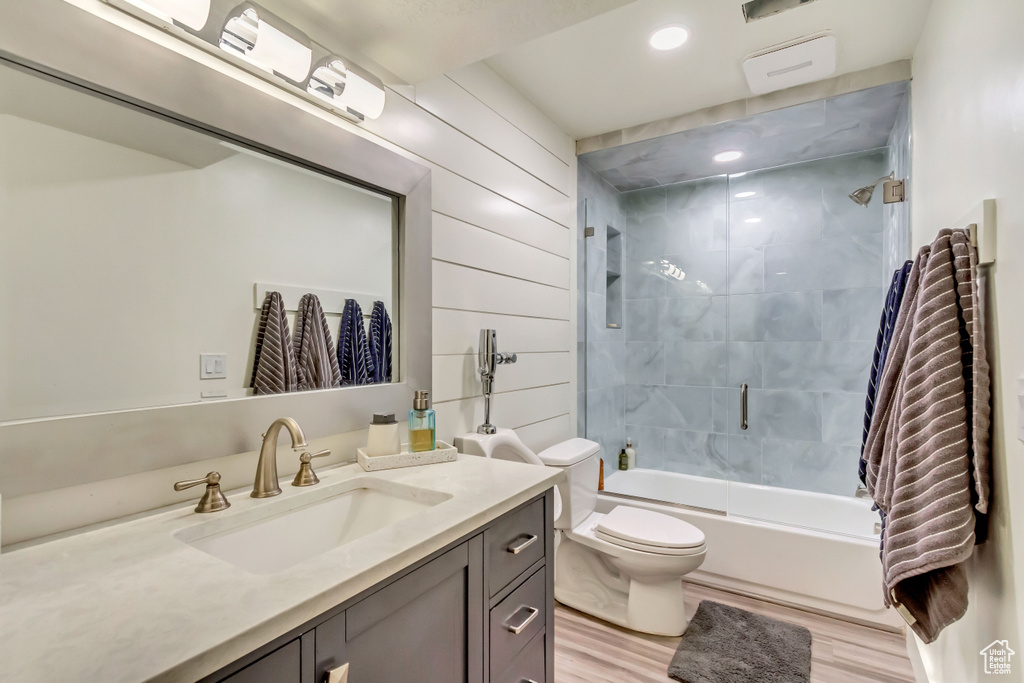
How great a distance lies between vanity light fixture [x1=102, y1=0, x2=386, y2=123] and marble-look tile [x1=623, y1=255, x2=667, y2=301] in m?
2.34

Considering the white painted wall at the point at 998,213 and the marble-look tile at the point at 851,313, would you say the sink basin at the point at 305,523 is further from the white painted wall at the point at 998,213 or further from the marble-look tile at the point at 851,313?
the marble-look tile at the point at 851,313

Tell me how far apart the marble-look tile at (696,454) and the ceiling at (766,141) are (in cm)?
169

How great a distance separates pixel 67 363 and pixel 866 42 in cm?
275

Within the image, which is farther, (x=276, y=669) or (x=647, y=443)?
(x=647, y=443)

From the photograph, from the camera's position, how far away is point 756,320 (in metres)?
3.05

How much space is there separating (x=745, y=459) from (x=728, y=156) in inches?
72.6

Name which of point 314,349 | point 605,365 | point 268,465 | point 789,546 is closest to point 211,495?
point 268,465

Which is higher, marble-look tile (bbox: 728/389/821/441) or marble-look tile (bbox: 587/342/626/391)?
marble-look tile (bbox: 587/342/626/391)

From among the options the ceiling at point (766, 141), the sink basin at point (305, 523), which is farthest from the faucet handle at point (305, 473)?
the ceiling at point (766, 141)

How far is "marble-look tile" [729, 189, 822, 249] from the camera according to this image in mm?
2928

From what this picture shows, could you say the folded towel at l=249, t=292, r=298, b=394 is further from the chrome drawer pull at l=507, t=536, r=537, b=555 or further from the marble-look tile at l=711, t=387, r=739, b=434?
the marble-look tile at l=711, t=387, r=739, b=434

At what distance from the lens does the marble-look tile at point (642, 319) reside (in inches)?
132

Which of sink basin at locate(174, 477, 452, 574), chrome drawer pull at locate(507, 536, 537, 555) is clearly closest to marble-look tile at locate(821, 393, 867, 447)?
chrome drawer pull at locate(507, 536, 537, 555)

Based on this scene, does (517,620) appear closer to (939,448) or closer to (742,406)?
(939,448)
